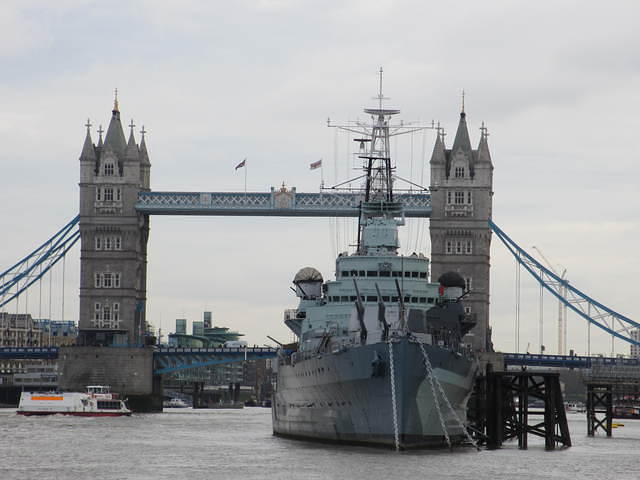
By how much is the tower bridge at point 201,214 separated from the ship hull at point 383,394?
73432 mm

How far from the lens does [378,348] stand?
5912cm

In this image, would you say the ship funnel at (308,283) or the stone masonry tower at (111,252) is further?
the stone masonry tower at (111,252)

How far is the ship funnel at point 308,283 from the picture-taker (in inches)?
2995

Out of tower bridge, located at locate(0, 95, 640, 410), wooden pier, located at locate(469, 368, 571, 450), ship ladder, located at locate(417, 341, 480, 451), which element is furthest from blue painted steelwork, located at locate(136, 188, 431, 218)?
ship ladder, located at locate(417, 341, 480, 451)

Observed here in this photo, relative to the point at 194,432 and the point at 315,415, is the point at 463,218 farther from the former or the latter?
the point at 315,415

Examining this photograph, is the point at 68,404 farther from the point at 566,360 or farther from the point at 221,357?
the point at 566,360

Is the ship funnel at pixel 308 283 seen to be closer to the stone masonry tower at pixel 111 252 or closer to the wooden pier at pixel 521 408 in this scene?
the wooden pier at pixel 521 408

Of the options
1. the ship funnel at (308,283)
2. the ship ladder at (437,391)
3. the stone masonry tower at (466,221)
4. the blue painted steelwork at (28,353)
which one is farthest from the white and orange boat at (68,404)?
the ship ladder at (437,391)

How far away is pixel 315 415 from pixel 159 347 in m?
79.6

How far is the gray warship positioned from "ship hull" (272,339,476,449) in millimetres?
53

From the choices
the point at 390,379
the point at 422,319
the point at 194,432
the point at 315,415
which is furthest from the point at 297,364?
the point at 194,432

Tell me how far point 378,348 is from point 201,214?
8456cm

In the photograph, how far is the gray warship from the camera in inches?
2331

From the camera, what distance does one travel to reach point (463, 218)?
143125 millimetres
